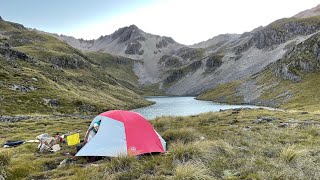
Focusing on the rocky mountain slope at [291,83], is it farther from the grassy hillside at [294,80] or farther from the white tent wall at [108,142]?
the white tent wall at [108,142]

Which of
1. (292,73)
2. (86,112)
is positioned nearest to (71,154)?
(86,112)

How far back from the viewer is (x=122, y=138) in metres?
18.1

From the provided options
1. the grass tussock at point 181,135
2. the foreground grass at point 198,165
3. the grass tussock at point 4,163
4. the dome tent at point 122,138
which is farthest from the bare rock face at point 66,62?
the grass tussock at point 4,163

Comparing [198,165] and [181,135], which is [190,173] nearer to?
[198,165]

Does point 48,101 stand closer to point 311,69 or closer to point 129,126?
point 129,126

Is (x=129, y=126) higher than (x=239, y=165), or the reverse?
(x=129, y=126)

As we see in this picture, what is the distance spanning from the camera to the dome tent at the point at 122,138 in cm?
1738

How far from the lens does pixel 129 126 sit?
19078 mm

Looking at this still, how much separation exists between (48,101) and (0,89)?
1280 centimetres

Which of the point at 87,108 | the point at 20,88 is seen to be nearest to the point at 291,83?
the point at 87,108

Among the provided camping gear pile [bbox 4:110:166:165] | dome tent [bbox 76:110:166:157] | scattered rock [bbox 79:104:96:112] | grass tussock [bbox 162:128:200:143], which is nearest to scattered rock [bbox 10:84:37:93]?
scattered rock [bbox 79:104:96:112]

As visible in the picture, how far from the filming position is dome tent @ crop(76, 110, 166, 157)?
17375 mm

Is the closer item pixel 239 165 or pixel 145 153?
pixel 239 165

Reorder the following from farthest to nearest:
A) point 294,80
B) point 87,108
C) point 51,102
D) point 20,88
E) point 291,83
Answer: point 294,80
point 291,83
point 87,108
point 20,88
point 51,102
